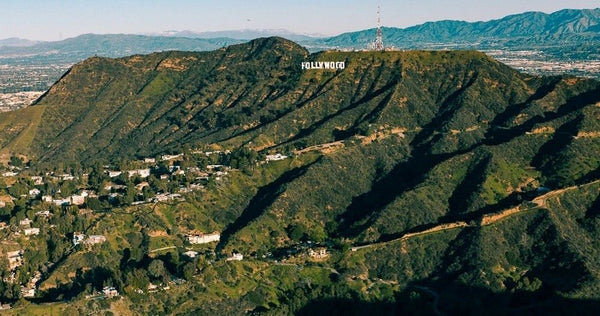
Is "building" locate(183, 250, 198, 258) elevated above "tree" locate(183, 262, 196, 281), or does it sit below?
below

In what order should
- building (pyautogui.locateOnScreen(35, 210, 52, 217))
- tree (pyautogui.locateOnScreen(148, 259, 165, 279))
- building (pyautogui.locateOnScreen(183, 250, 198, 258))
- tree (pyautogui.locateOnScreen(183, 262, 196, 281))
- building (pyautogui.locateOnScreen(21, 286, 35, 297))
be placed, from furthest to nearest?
1. building (pyautogui.locateOnScreen(35, 210, 52, 217))
2. building (pyautogui.locateOnScreen(183, 250, 198, 258))
3. building (pyautogui.locateOnScreen(21, 286, 35, 297))
4. tree (pyautogui.locateOnScreen(148, 259, 165, 279))
5. tree (pyautogui.locateOnScreen(183, 262, 196, 281))

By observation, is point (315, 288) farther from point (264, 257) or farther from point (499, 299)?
point (499, 299)

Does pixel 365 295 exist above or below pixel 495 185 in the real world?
below

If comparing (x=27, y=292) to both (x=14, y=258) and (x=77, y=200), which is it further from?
(x=77, y=200)

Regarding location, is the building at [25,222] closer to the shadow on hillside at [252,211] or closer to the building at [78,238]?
the building at [78,238]

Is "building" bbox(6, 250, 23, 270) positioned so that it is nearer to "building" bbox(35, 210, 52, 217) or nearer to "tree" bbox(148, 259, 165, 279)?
"building" bbox(35, 210, 52, 217)

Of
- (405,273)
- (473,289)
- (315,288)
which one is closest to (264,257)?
(315,288)

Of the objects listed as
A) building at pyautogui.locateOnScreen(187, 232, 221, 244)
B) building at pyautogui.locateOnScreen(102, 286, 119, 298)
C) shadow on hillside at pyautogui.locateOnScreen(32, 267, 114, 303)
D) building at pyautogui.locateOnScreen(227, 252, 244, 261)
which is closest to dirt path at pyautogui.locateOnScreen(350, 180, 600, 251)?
building at pyautogui.locateOnScreen(227, 252, 244, 261)

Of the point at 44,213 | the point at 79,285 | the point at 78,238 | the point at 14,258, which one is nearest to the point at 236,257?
the point at 79,285
